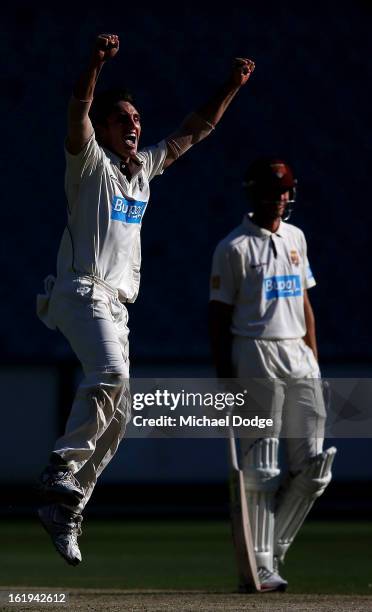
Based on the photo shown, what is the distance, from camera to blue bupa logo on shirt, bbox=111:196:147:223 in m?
6.68

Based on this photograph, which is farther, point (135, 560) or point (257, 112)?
point (257, 112)

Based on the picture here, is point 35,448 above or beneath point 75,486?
beneath

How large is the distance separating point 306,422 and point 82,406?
212cm

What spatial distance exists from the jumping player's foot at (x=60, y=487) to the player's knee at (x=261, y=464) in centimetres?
197

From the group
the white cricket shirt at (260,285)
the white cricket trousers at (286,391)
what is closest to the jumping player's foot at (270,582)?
the white cricket trousers at (286,391)

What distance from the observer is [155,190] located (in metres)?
15.8

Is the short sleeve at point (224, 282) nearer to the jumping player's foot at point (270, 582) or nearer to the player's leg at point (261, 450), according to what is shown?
the player's leg at point (261, 450)

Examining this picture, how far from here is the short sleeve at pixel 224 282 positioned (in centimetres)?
826

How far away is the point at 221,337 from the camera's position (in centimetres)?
818

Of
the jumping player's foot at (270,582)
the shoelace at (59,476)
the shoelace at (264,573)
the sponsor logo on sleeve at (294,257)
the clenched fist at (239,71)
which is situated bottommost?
the jumping player's foot at (270,582)

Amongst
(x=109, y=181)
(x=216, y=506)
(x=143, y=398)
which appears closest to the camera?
(x=109, y=181)

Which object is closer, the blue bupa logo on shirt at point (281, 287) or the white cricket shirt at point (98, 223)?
the white cricket shirt at point (98, 223)

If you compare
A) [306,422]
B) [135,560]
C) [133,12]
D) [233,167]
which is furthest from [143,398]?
[133,12]

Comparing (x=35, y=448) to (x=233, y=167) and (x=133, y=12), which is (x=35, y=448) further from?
(x=133, y=12)
